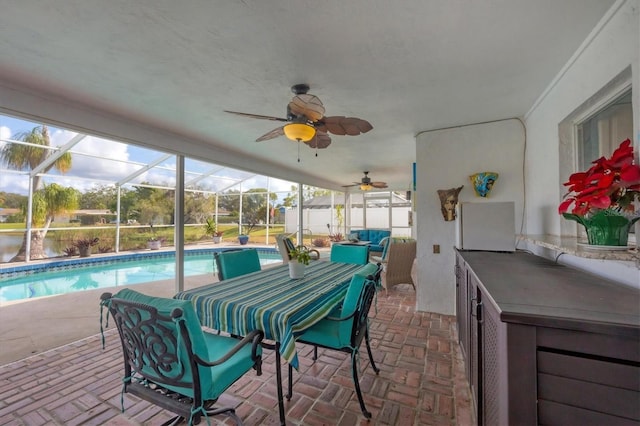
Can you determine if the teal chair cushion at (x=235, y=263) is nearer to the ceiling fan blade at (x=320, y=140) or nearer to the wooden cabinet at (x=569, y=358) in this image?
the ceiling fan blade at (x=320, y=140)

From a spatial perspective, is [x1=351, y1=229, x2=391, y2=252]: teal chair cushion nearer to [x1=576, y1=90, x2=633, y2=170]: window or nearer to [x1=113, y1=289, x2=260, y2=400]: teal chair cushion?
[x1=576, y1=90, x2=633, y2=170]: window

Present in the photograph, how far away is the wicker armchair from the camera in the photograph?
4.18m

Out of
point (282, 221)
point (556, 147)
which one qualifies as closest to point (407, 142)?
point (556, 147)

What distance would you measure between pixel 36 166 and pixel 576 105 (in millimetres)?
7217

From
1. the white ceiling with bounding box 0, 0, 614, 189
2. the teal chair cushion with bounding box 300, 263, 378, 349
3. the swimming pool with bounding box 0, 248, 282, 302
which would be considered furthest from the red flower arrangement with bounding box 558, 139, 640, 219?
the swimming pool with bounding box 0, 248, 282, 302

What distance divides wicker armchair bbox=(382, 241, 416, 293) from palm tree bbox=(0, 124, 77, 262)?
5811 mm

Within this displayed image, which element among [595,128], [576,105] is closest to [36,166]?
[576,105]

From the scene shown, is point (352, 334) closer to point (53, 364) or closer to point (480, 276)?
point (480, 276)

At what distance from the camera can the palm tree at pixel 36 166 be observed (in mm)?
4219

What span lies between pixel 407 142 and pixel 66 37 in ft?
12.9

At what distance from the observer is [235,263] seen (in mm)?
2770

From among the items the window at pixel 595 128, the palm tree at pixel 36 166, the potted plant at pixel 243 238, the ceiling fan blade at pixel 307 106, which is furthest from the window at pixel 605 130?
the potted plant at pixel 243 238

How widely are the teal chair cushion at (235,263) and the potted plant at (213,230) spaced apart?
4.90 m

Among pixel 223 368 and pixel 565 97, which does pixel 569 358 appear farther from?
pixel 565 97
